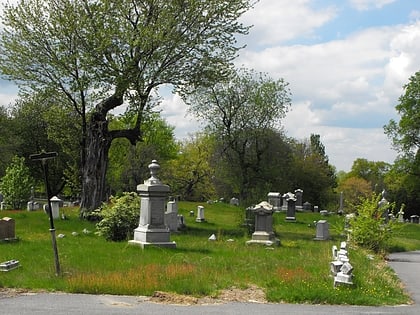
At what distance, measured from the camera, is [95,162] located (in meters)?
27.1

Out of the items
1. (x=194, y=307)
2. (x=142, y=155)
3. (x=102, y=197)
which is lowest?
(x=194, y=307)

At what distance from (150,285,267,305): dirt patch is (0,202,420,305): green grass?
0.18m

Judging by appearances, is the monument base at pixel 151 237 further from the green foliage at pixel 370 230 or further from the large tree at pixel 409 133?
the large tree at pixel 409 133

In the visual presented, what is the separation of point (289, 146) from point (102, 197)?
32.5 metres

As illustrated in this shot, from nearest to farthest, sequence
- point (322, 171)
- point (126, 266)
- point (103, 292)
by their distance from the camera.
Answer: point (103, 292) < point (126, 266) < point (322, 171)

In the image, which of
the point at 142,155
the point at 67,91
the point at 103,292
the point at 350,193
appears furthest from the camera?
the point at 350,193

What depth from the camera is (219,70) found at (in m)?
27.5

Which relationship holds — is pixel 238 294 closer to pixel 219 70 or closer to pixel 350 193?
pixel 219 70

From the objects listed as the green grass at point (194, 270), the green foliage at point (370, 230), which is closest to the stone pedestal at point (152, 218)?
the green grass at point (194, 270)

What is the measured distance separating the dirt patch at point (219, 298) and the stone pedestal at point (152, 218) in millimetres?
6745

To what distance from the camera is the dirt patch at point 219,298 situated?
1043 centimetres

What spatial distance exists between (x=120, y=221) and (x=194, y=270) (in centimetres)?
730

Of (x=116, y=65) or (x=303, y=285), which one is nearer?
(x=303, y=285)

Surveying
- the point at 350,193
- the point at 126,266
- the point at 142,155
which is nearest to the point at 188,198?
the point at 142,155
